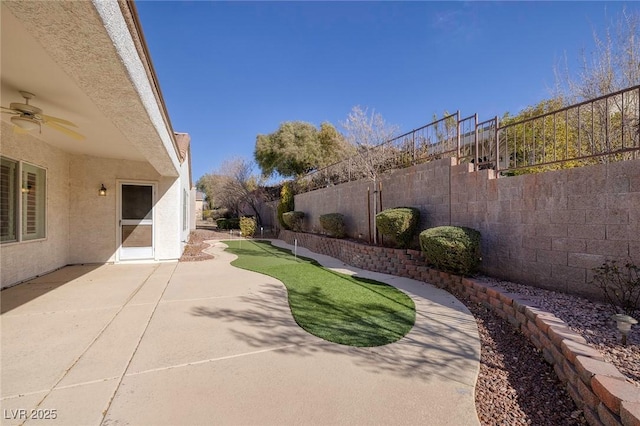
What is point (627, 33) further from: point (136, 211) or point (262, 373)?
point (136, 211)

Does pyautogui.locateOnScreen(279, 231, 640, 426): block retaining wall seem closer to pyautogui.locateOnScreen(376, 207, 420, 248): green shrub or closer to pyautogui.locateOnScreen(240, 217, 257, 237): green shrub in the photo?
pyautogui.locateOnScreen(376, 207, 420, 248): green shrub

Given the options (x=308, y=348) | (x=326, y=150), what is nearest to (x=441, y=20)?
(x=308, y=348)

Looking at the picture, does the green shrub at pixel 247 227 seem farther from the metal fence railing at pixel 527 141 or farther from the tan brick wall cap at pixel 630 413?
the tan brick wall cap at pixel 630 413

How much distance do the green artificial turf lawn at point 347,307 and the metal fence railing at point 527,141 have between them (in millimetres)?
3206

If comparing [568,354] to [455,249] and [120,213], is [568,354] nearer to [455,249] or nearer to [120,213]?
[455,249]

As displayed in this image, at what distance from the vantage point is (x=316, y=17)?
896cm

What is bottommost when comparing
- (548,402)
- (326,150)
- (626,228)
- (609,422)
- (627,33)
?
(548,402)

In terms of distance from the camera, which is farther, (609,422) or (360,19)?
(360,19)

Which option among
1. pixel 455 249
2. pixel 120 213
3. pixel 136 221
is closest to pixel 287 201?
pixel 136 221

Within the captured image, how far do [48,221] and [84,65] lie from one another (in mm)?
6177

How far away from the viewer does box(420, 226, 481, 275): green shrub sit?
5.02m

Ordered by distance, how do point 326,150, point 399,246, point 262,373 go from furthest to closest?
point 326,150 → point 399,246 → point 262,373

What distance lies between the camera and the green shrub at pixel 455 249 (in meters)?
5.02

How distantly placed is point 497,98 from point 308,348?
958 centimetres
